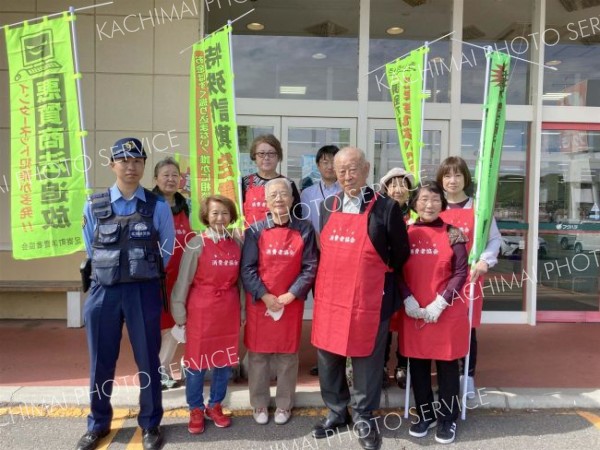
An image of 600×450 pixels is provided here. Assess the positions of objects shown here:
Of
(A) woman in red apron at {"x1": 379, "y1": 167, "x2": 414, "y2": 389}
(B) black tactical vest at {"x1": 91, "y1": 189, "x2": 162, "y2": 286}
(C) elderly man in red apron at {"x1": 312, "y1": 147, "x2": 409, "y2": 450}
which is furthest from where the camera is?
(A) woman in red apron at {"x1": 379, "y1": 167, "x2": 414, "y2": 389}

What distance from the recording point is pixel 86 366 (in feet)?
14.8

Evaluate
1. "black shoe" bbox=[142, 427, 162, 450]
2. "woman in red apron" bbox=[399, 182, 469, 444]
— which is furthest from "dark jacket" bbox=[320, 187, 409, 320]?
"black shoe" bbox=[142, 427, 162, 450]

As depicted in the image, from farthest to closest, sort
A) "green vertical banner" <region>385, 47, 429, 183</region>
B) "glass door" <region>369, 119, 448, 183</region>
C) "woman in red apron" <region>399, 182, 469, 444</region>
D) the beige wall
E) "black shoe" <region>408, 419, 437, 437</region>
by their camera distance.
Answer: "glass door" <region>369, 119, 448, 183</region>
the beige wall
"green vertical banner" <region>385, 47, 429, 183</region>
"black shoe" <region>408, 419, 437, 437</region>
"woman in red apron" <region>399, 182, 469, 444</region>

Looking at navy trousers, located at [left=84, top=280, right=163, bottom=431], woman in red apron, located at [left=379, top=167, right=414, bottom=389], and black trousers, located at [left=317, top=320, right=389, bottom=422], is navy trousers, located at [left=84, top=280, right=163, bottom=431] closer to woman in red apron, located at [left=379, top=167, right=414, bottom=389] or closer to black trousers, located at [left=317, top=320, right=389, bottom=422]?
black trousers, located at [left=317, top=320, right=389, bottom=422]

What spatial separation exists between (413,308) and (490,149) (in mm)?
1321

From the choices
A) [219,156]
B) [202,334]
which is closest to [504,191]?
[219,156]

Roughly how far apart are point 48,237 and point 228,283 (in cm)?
128

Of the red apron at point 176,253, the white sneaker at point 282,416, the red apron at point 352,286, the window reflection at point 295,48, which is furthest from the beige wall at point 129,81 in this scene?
the white sneaker at point 282,416

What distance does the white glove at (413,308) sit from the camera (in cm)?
324

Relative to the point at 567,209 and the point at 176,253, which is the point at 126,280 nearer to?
the point at 176,253

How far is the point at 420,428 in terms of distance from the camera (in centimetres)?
335

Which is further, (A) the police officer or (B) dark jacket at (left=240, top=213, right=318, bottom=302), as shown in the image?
(B) dark jacket at (left=240, top=213, right=318, bottom=302)

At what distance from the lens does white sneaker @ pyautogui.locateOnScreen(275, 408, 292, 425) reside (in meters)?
3.51

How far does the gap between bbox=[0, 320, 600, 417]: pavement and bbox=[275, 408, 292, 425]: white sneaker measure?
268 mm
